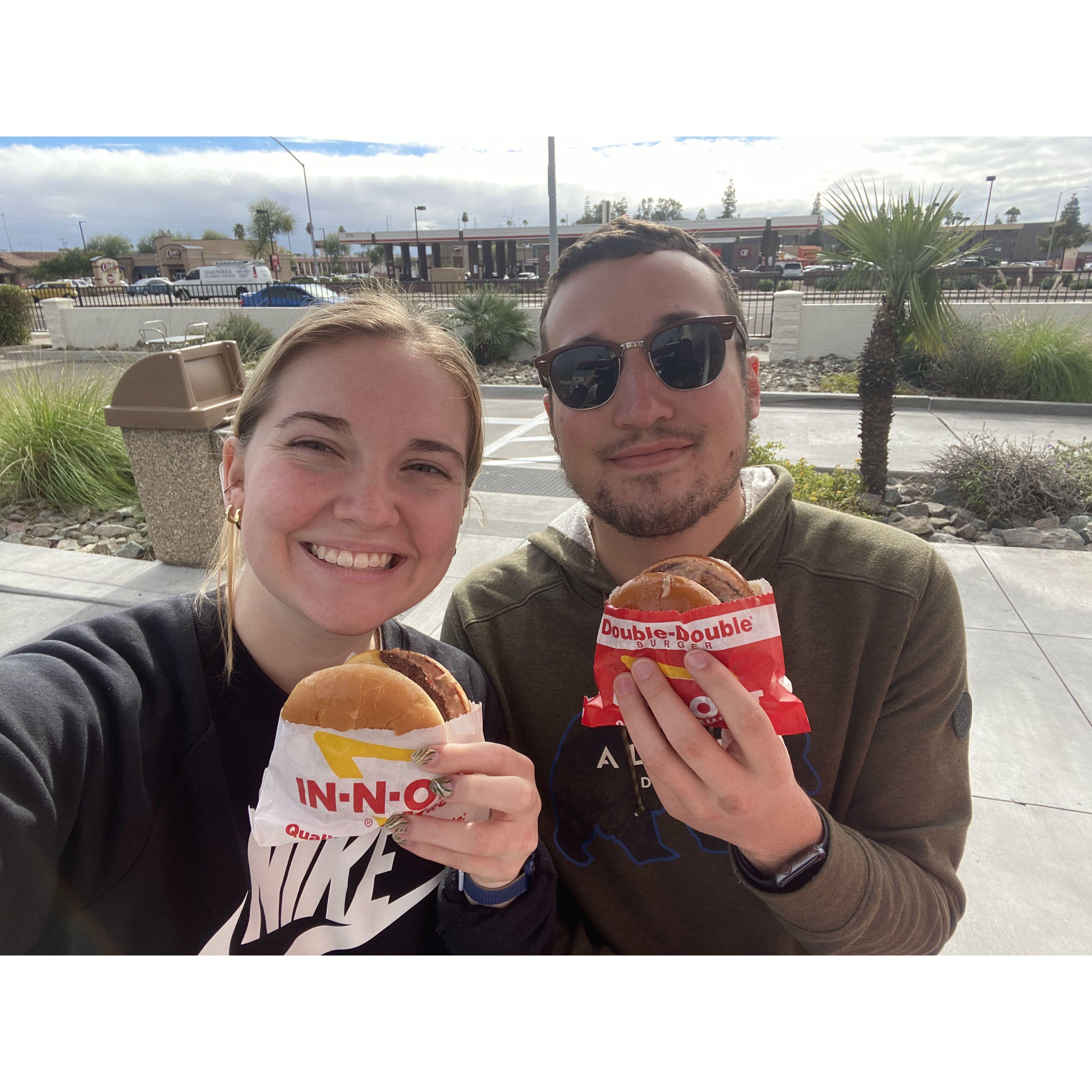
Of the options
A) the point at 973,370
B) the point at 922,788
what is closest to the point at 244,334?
the point at 973,370

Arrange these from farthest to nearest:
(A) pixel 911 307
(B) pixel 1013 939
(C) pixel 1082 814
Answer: (A) pixel 911 307 → (C) pixel 1082 814 → (B) pixel 1013 939

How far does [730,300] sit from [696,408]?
42 centimetres

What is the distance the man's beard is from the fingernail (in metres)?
0.86

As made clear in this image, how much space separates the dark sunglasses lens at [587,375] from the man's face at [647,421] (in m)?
0.02

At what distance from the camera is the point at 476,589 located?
2164 millimetres

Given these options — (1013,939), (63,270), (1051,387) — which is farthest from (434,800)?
(63,270)

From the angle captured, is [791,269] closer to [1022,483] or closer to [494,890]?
[1022,483]

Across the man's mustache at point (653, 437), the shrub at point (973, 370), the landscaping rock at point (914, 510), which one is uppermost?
the man's mustache at point (653, 437)

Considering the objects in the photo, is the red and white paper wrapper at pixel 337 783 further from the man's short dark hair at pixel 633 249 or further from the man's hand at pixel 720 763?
the man's short dark hair at pixel 633 249

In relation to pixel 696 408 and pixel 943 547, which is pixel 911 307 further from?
pixel 696 408

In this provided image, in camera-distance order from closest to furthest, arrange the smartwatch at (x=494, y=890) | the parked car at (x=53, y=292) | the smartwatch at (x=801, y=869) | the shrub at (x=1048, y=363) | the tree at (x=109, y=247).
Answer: the smartwatch at (x=801, y=869)
the smartwatch at (x=494, y=890)
the shrub at (x=1048, y=363)
the parked car at (x=53, y=292)
the tree at (x=109, y=247)

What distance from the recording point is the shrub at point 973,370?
11.9m

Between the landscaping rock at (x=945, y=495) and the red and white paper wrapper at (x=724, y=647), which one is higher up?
the red and white paper wrapper at (x=724, y=647)

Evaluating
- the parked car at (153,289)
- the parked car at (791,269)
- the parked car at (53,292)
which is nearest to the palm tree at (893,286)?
the parked car at (53,292)
